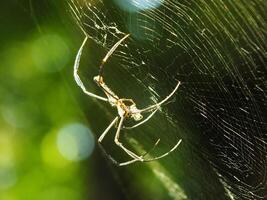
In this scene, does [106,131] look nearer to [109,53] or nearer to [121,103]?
[121,103]

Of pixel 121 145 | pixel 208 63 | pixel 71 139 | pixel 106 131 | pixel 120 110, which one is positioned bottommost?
pixel 71 139

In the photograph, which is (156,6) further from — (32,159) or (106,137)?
(32,159)

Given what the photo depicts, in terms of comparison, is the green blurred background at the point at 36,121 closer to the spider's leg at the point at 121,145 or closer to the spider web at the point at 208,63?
the spider's leg at the point at 121,145

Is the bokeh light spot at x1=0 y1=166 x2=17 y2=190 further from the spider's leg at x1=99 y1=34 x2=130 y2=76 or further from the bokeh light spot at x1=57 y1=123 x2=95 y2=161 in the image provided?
the spider's leg at x1=99 y1=34 x2=130 y2=76

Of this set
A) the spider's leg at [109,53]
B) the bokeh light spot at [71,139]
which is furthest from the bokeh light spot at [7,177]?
the spider's leg at [109,53]

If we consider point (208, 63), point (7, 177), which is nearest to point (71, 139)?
point (7, 177)

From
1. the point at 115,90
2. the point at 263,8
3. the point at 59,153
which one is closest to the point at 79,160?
the point at 59,153

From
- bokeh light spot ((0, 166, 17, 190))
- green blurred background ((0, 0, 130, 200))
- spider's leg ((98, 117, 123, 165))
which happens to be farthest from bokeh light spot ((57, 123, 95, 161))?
spider's leg ((98, 117, 123, 165))

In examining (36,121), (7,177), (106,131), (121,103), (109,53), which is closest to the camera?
(109,53)

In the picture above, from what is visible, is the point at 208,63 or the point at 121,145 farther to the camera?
the point at 121,145
